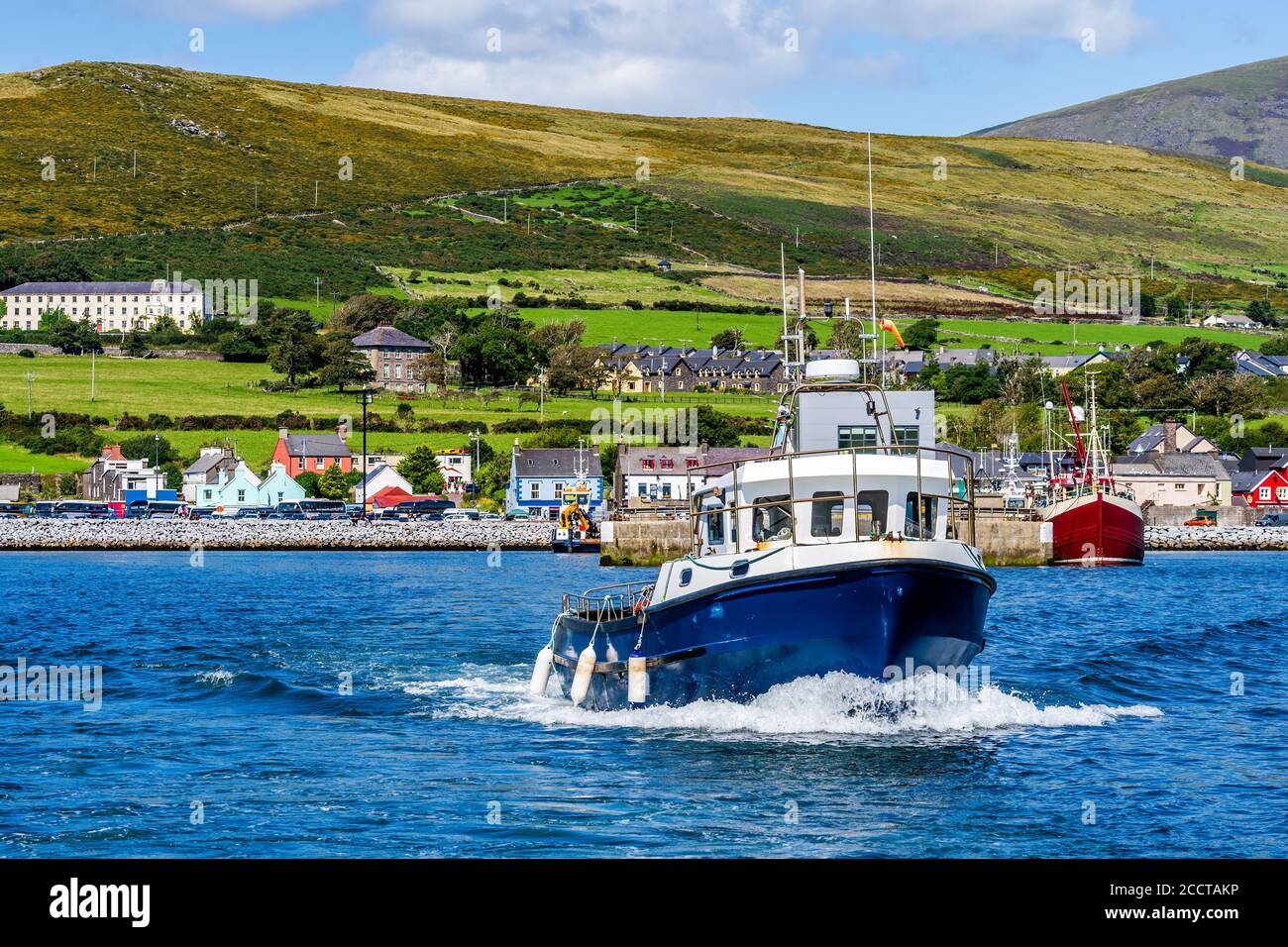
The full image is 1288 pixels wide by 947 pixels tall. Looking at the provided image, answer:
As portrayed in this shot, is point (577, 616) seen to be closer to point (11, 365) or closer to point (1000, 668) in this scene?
point (1000, 668)

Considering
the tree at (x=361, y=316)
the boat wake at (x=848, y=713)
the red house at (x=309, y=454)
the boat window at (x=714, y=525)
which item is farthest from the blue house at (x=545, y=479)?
the boat window at (x=714, y=525)

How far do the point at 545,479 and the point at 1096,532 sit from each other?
1950 inches

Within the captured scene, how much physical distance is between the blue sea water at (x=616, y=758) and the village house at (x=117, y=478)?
8119 centimetres

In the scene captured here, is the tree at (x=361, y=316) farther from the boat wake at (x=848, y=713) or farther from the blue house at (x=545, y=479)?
the boat wake at (x=848, y=713)

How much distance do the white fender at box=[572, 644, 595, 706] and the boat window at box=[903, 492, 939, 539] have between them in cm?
604

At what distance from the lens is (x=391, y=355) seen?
177 m

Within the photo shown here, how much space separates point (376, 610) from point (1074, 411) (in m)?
56.6

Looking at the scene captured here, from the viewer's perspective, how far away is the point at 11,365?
165625mm

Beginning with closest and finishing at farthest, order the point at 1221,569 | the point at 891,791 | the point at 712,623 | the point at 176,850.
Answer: the point at 176,850
the point at 891,791
the point at 712,623
the point at 1221,569

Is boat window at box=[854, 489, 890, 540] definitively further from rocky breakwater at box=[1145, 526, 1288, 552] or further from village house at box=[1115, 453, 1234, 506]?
village house at box=[1115, 453, 1234, 506]

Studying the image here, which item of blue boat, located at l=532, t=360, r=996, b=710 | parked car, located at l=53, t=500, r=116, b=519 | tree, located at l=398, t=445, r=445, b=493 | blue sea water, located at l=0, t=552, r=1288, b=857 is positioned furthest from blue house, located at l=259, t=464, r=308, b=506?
blue boat, located at l=532, t=360, r=996, b=710

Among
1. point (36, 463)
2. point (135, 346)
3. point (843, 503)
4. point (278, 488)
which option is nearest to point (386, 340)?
point (135, 346)

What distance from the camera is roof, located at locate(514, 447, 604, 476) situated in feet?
394
